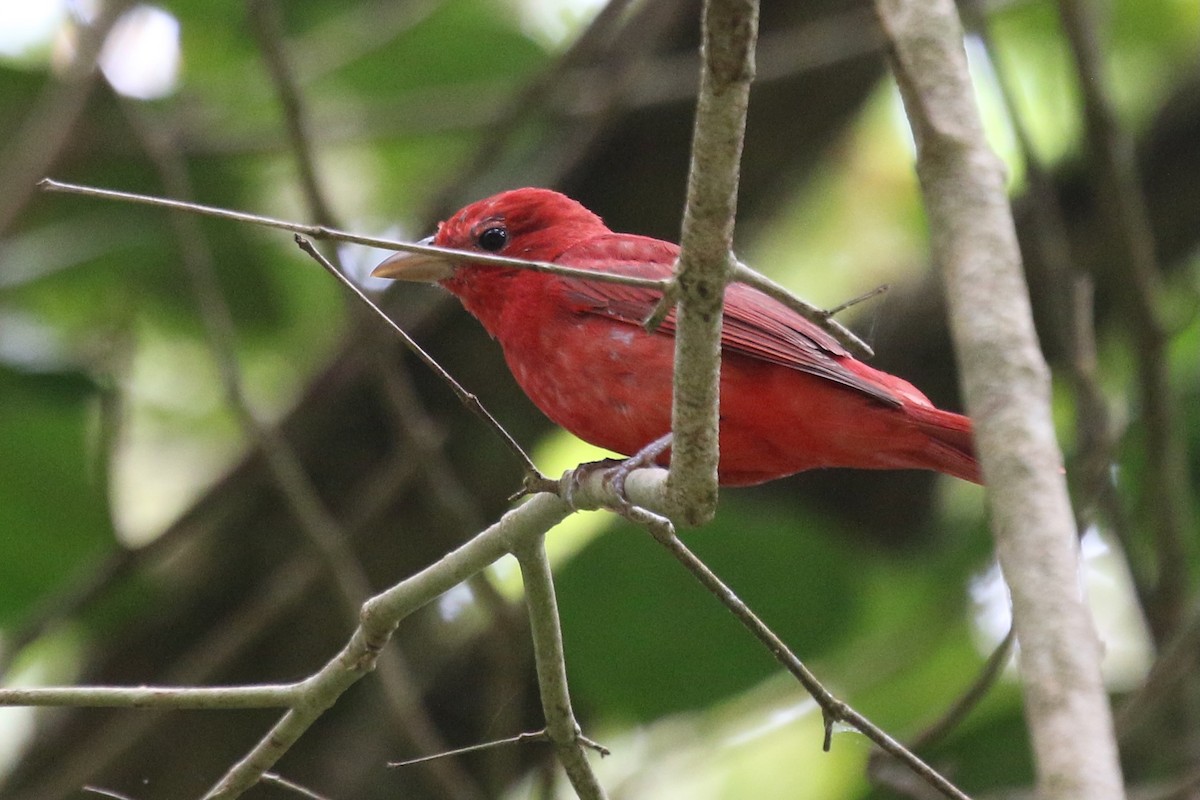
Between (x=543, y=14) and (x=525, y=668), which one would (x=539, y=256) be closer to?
(x=525, y=668)

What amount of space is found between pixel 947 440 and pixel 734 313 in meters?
0.56

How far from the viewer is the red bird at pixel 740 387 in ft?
11.4

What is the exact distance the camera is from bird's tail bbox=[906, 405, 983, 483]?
3.45m

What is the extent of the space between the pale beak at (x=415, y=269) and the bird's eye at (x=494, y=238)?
0.12 m

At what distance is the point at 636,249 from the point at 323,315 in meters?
2.58

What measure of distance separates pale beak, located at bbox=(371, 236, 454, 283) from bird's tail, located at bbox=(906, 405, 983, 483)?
1.27m

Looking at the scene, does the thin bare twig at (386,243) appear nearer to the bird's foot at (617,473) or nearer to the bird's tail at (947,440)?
the bird's foot at (617,473)

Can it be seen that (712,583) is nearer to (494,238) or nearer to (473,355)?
(494,238)

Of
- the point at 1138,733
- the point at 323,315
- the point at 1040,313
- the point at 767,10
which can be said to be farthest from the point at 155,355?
the point at 1138,733

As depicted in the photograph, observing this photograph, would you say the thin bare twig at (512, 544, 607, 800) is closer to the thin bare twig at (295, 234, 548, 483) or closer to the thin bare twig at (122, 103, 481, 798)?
the thin bare twig at (295, 234, 548, 483)

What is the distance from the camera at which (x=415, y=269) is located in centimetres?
401

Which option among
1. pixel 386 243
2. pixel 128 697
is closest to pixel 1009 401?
pixel 386 243

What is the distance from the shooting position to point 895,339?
17.5 ft

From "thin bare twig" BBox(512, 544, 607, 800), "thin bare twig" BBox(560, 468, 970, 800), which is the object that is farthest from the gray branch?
"thin bare twig" BBox(512, 544, 607, 800)
